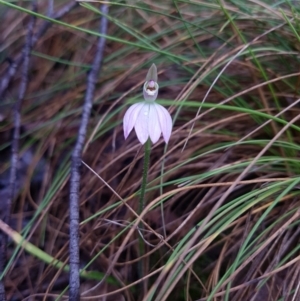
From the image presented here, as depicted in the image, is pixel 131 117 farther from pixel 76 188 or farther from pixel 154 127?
pixel 76 188

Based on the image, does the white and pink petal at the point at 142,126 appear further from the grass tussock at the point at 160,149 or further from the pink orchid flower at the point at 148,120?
the grass tussock at the point at 160,149

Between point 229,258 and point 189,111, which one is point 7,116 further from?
point 229,258

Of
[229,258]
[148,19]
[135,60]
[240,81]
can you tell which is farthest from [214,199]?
[148,19]

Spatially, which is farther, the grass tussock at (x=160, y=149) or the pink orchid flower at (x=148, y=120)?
the grass tussock at (x=160, y=149)

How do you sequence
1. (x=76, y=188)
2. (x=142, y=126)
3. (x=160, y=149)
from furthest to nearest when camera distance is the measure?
(x=160, y=149) → (x=76, y=188) → (x=142, y=126)

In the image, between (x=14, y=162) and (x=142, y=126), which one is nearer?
(x=142, y=126)

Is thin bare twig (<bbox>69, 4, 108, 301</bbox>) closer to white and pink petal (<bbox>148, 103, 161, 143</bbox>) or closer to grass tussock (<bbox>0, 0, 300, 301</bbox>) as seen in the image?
grass tussock (<bbox>0, 0, 300, 301</bbox>)

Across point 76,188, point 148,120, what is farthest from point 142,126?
point 76,188

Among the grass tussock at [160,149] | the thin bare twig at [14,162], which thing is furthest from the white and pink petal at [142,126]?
the thin bare twig at [14,162]
